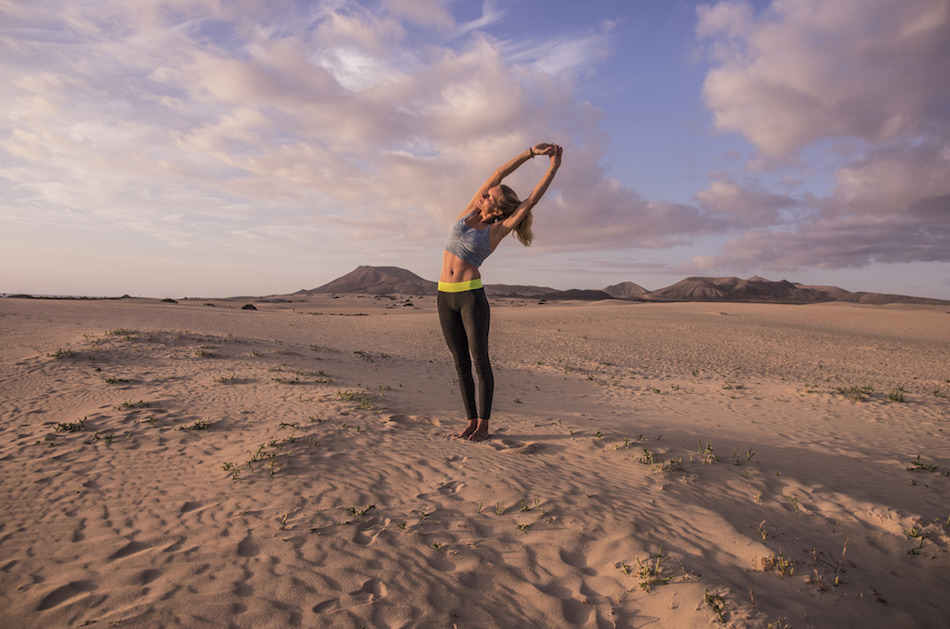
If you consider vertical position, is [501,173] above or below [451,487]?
above

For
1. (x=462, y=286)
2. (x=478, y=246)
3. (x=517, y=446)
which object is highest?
(x=478, y=246)

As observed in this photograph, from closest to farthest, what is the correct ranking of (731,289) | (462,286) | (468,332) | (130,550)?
(130,550), (462,286), (468,332), (731,289)

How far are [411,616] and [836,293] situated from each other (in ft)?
616

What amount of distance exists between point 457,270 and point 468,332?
0.69 metres

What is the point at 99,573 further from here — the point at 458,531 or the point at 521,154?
the point at 521,154

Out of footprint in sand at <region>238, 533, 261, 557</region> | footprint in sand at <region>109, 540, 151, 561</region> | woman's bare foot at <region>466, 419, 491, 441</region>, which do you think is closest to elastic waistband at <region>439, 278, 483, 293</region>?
woman's bare foot at <region>466, 419, 491, 441</region>

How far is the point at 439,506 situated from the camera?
149 inches

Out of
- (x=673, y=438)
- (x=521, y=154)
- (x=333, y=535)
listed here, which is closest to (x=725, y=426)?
(x=673, y=438)

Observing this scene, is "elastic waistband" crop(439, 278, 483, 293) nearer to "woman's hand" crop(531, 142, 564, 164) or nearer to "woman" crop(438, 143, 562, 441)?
"woman" crop(438, 143, 562, 441)

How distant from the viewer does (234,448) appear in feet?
16.3

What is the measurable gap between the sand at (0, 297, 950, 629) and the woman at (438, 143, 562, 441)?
1258 mm

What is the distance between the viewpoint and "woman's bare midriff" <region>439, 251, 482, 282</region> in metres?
4.98

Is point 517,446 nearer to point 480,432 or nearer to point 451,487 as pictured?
point 480,432

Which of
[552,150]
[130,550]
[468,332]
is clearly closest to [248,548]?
[130,550]
